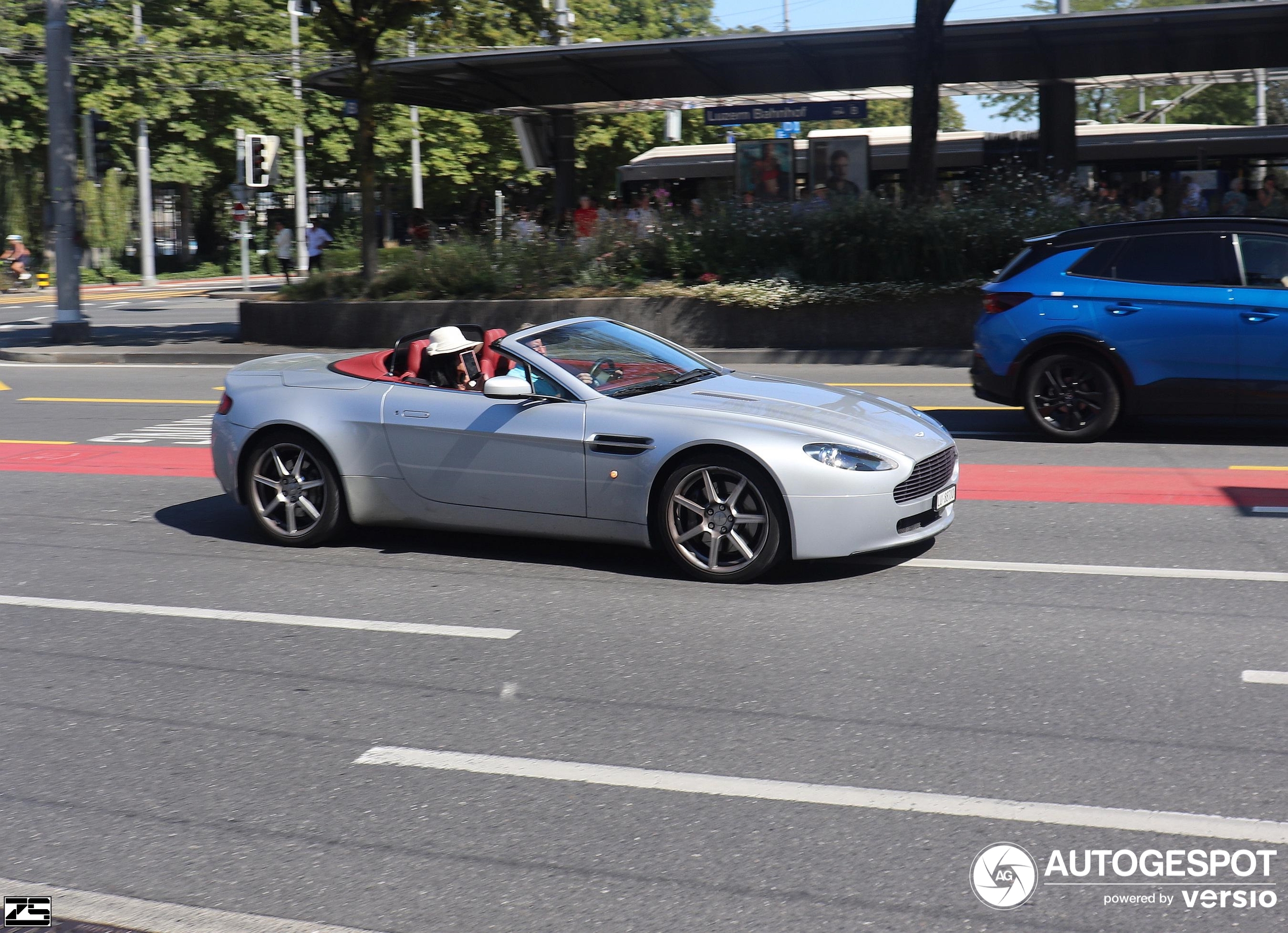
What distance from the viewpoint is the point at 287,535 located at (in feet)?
Answer: 24.6

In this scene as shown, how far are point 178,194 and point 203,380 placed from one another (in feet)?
129

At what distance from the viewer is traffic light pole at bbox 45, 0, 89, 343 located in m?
19.9

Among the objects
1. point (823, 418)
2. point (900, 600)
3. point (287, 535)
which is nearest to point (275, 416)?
point (287, 535)

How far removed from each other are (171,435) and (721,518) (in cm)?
720

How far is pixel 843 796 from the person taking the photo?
4.00 metres

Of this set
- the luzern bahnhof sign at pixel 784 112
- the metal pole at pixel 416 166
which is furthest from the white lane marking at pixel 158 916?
the metal pole at pixel 416 166

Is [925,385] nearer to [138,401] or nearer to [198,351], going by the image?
[138,401]

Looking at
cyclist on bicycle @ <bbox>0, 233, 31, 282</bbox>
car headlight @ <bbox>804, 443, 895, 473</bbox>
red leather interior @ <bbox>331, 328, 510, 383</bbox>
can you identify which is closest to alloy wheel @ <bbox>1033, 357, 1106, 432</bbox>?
car headlight @ <bbox>804, 443, 895, 473</bbox>

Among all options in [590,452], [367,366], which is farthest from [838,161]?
[590,452]

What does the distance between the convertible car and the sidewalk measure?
20.8 ft

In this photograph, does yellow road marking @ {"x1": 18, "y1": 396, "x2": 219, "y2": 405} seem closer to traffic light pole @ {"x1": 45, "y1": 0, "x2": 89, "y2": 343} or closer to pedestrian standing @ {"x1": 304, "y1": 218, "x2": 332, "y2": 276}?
traffic light pole @ {"x1": 45, "y1": 0, "x2": 89, "y2": 343}

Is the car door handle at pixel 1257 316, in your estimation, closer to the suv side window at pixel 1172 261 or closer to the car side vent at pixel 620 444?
the suv side window at pixel 1172 261

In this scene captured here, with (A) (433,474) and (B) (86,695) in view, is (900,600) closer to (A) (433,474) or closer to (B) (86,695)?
(A) (433,474)

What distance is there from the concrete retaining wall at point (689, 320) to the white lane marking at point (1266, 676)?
11877mm
